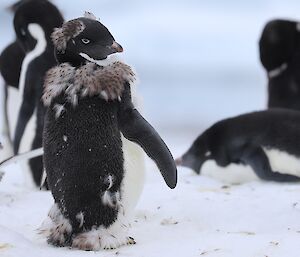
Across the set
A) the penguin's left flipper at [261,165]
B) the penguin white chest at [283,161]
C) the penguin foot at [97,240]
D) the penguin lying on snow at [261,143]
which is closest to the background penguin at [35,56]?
the penguin lying on snow at [261,143]

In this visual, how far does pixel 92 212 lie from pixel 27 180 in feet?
6.01

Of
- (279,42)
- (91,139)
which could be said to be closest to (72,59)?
(91,139)

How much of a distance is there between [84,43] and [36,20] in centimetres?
172

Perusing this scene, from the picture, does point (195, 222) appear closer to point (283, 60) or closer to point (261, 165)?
point (261, 165)

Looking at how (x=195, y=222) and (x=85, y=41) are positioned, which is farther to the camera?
(x=195, y=222)

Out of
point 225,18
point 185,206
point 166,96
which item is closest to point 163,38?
point 225,18

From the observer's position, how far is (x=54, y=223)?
8.28 ft

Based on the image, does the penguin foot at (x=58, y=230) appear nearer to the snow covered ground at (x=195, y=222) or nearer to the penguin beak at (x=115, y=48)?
the snow covered ground at (x=195, y=222)

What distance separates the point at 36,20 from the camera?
13.5ft

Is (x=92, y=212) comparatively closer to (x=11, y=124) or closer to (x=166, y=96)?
(x=11, y=124)

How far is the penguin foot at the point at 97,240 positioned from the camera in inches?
95.7

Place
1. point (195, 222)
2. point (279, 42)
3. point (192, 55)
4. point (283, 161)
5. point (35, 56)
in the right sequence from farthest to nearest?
point (192, 55) → point (279, 42) → point (35, 56) → point (283, 161) → point (195, 222)

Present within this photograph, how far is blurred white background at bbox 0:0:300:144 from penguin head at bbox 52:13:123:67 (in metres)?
6.45

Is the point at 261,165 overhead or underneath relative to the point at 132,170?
underneath
